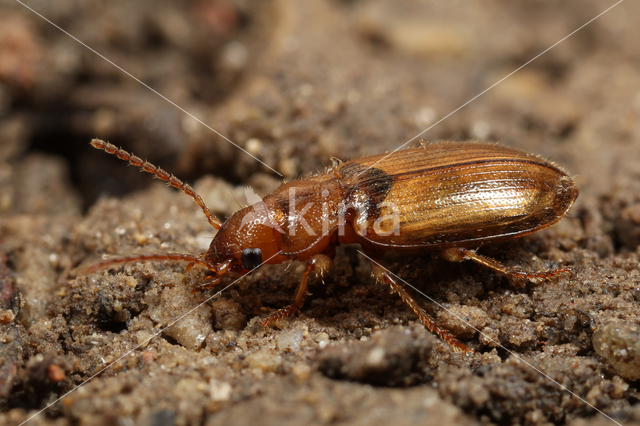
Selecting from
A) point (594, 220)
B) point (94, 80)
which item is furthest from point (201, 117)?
point (594, 220)

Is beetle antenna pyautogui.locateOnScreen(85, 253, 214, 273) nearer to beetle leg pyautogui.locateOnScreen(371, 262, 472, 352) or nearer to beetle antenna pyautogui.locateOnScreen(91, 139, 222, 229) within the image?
beetle antenna pyautogui.locateOnScreen(91, 139, 222, 229)

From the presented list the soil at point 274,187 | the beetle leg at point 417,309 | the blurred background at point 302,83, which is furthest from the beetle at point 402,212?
the blurred background at point 302,83

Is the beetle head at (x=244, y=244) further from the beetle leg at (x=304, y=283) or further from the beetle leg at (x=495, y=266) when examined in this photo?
the beetle leg at (x=495, y=266)

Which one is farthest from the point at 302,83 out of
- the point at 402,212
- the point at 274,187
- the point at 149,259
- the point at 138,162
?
the point at 149,259

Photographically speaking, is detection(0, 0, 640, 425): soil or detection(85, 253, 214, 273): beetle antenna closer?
detection(0, 0, 640, 425): soil

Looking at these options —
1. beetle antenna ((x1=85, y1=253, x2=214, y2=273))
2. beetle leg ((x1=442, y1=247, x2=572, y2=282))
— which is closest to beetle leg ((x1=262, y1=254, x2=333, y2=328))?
beetle antenna ((x1=85, y1=253, x2=214, y2=273))

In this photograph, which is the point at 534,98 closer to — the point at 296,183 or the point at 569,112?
the point at 569,112

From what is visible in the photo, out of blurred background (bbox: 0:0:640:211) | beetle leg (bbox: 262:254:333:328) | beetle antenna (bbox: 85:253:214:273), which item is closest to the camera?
beetle antenna (bbox: 85:253:214:273)

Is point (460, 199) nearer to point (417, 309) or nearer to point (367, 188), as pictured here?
point (367, 188)
